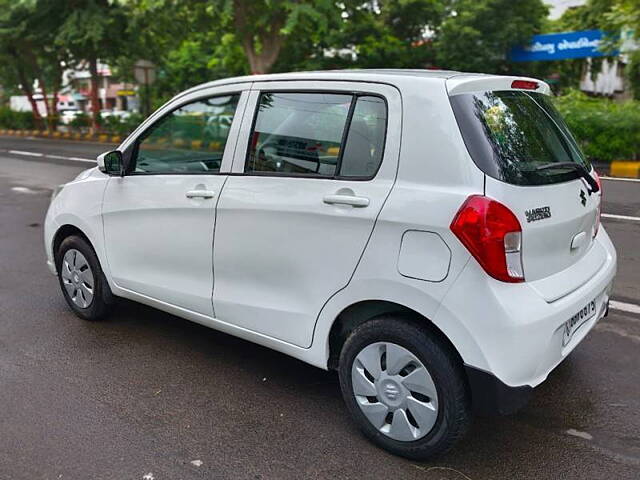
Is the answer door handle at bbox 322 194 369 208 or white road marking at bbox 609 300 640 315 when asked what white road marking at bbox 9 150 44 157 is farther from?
door handle at bbox 322 194 369 208

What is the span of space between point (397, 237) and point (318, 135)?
2.44 feet

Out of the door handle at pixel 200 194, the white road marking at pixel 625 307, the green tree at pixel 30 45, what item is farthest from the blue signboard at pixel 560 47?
the door handle at pixel 200 194

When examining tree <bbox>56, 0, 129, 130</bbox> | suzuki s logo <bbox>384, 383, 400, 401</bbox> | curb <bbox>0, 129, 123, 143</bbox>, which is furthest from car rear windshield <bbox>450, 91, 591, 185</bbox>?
curb <bbox>0, 129, 123, 143</bbox>

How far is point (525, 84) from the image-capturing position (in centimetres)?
309

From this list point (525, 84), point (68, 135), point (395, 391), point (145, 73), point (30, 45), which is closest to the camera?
point (395, 391)

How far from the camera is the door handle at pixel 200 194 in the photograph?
3.33m

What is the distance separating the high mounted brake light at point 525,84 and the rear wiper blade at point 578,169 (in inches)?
17.4

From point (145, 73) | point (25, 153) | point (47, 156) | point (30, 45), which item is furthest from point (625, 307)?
point (30, 45)

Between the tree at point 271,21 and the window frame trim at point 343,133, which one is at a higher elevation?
the tree at point 271,21

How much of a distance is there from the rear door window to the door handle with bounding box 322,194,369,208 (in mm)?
114

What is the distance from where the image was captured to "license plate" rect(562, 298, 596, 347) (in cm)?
270

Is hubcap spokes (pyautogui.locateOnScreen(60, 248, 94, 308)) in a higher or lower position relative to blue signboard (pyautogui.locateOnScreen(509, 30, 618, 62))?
lower

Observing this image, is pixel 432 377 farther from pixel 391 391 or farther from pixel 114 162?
pixel 114 162

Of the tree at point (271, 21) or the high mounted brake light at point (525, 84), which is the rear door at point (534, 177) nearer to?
the high mounted brake light at point (525, 84)
